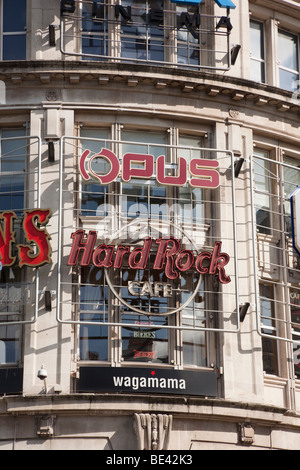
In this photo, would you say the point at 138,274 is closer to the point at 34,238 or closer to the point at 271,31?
the point at 34,238

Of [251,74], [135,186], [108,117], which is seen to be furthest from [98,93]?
[251,74]

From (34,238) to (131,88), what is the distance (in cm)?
600

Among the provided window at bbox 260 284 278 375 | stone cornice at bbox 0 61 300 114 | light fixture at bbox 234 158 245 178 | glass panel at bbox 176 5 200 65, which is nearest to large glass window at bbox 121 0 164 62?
glass panel at bbox 176 5 200 65

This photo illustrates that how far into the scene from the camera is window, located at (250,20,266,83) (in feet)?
131

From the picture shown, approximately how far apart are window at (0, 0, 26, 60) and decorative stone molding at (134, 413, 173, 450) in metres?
12.5

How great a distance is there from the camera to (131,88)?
122ft

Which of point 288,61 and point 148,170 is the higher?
point 288,61

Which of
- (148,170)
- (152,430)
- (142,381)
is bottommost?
(152,430)

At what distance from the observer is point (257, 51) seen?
40.3m

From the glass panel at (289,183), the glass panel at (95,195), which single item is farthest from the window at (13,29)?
the glass panel at (289,183)

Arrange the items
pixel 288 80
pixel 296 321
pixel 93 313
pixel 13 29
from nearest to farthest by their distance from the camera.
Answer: pixel 93 313 < pixel 296 321 < pixel 13 29 < pixel 288 80

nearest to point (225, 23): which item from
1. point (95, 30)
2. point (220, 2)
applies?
point (220, 2)

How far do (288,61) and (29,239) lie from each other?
12031mm

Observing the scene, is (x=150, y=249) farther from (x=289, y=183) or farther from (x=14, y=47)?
(x=14, y=47)
